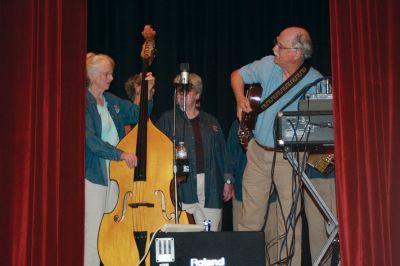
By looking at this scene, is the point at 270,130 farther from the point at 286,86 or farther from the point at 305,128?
the point at 305,128

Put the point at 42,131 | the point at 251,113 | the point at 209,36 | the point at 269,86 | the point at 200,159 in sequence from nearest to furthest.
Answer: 1. the point at 42,131
2. the point at 251,113
3. the point at 269,86
4. the point at 200,159
5. the point at 209,36

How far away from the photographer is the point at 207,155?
557 centimetres

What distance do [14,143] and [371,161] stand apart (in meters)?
1.88

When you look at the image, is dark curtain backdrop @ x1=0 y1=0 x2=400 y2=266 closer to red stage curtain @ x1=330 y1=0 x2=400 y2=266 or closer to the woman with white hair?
red stage curtain @ x1=330 y1=0 x2=400 y2=266

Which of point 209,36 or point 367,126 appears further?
point 209,36

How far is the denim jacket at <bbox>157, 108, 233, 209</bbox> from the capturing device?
5469 mm

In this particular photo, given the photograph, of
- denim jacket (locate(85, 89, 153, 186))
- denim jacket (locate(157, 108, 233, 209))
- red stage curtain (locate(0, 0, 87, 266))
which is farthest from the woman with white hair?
red stage curtain (locate(0, 0, 87, 266))

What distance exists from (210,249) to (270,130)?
1.41 metres

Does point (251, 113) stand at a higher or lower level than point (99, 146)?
higher

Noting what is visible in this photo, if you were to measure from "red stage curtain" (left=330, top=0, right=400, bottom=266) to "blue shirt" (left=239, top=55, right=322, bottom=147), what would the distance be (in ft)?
3.81

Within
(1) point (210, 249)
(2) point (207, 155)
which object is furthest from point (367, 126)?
(2) point (207, 155)

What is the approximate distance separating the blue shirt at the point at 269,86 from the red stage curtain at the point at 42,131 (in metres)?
1.58

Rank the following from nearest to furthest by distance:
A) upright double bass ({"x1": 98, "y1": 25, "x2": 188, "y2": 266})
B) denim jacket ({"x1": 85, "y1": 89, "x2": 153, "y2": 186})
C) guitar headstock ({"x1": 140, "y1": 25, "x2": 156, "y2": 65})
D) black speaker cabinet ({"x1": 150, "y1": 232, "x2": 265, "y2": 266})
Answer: black speaker cabinet ({"x1": 150, "y1": 232, "x2": 265, "y2": 266}), upright double bass ({"x1": 98, "y1": 25, "x2": 188, "y2": 266}), denim jacket ({"x1": 85, "y1": 89, "x2": 153, "y2": 186}), guitar headstock ({"x1": 140, "y1": 25, "x2": 156, "y2": 65})

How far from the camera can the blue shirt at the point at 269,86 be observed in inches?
179
